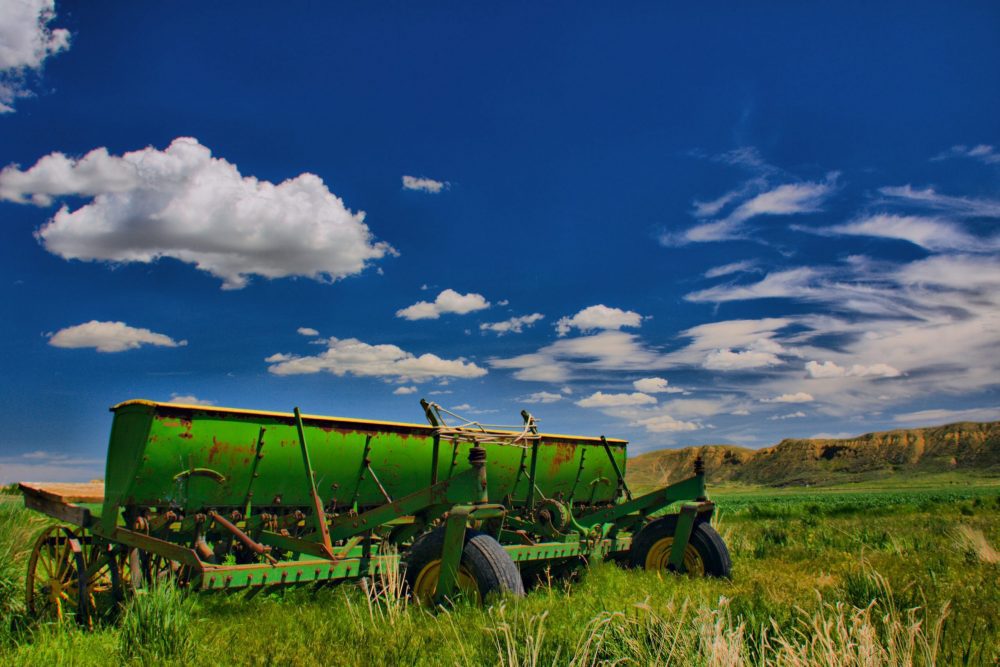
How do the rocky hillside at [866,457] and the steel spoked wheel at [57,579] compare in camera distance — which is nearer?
the steel spoked wheel at [57,579]

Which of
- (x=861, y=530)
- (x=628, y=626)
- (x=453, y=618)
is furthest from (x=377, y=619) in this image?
(x=861, y=530)

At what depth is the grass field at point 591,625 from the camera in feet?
13.1

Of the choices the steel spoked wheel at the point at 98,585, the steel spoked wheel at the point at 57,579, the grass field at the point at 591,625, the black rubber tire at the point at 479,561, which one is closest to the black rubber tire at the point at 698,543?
the grass field at the point at 591,625

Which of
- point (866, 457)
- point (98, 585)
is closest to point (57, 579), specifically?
point (98, 585)

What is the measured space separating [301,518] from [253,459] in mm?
1069

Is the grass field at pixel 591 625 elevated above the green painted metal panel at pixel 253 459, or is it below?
below

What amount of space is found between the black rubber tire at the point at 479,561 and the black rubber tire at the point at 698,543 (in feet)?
12.9

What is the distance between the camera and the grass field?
3982 millimetres

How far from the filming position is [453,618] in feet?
19.5

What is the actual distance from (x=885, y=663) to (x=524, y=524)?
22.1ft

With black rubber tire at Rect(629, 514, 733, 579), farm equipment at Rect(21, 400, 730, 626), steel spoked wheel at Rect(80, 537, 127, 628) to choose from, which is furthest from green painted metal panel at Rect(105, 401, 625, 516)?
black rubber tire at Rect(629, 514, 733, 579)

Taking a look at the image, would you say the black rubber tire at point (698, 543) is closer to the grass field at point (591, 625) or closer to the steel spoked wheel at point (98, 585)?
the grass field at point (591, 625)

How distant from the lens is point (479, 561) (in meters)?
6.44

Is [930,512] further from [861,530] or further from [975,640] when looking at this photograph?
[975,640]
